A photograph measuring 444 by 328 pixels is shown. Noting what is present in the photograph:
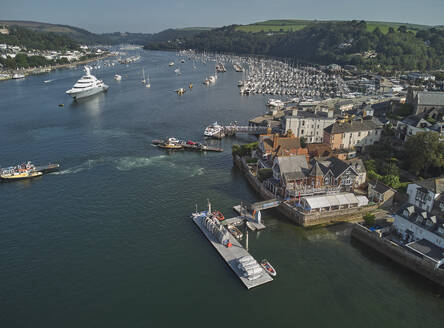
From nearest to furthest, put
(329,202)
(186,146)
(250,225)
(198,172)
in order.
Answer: (250,225) < (329,202) < (198,172) < (186,146)

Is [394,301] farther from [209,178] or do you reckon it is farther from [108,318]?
[209,178]

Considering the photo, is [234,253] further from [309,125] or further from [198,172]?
[309,125]

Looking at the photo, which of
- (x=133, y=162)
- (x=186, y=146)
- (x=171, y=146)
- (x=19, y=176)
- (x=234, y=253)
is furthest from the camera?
(x=186, y=146)

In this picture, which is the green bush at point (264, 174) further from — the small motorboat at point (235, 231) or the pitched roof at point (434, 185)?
the pitched roof at point (434, 185)

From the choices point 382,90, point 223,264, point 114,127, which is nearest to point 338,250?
point 223,264

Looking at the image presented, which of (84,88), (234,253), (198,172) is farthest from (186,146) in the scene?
(84,88)

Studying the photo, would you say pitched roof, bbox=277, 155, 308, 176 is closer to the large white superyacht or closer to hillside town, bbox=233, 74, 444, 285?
hillside town, bbox=233, 74, 444, 285

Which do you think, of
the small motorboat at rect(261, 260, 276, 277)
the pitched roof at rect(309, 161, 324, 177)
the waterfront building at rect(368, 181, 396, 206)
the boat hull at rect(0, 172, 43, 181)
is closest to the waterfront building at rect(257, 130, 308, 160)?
the pitched roof at rect(309, 161, 324, 177)
